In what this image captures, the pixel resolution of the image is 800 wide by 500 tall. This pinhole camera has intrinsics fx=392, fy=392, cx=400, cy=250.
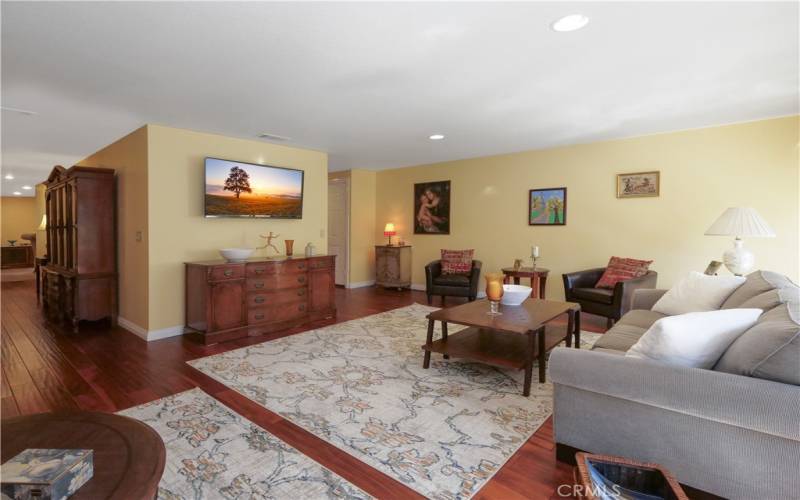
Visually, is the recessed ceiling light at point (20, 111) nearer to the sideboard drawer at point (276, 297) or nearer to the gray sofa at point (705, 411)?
the sideboard drawer at point (276, 297)

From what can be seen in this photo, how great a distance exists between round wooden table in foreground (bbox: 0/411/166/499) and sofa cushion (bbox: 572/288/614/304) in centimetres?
444

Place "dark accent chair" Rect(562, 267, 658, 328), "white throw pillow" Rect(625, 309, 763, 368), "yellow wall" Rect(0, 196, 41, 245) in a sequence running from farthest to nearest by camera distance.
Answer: "yellow wall" Rect(0, 196, 41, 245) → "dark accent chair" Rect(562, 267, 658, 328) → "white throw pillow" Rect(625, 309, 763, 368)

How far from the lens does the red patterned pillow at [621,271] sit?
4.63 meters

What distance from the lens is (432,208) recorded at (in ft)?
23.3

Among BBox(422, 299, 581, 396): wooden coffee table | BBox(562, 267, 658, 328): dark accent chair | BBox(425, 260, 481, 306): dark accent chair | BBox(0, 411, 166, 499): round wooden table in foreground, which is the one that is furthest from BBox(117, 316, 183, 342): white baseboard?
BBox(562, 267, 658, 328): dark accent chair

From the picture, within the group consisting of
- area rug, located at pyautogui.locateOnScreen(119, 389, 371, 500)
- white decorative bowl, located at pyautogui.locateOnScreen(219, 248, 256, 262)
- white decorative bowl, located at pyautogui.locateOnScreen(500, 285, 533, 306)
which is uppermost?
white decorative bowl, located at pyautogui.locateOnScreen(219, 248, 256, 262)

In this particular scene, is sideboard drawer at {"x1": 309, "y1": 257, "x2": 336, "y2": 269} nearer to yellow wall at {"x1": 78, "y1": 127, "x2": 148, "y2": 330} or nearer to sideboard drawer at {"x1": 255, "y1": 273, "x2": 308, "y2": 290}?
sideboard drawer at {"x1": 255, "y1": 273, "x2": 308, "y2": 290}

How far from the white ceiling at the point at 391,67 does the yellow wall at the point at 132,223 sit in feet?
0.93

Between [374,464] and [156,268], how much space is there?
11.4 ft

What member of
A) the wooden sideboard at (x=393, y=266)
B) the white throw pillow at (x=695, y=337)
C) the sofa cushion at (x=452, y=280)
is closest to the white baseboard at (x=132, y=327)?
the sofa cushion at (x=452, y=280)

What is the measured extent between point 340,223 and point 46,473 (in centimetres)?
692

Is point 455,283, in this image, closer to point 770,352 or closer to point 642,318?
point 642,318

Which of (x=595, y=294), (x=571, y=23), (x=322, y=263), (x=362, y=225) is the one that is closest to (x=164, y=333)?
(x=322, y=263)

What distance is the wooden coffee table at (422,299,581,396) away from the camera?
112 inches
